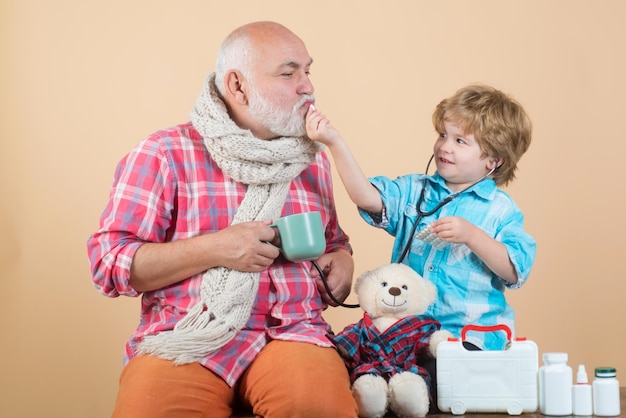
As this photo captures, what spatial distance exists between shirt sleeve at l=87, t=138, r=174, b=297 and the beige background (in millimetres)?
987

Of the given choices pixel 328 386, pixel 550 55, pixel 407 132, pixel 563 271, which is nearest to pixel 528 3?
pixel 550 55

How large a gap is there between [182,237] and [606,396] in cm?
94

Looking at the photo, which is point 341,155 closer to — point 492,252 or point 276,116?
point 276,116

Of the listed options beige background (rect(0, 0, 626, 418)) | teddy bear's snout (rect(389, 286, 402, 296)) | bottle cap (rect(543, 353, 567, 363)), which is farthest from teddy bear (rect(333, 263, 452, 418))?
beige background (rect(0, 0, 626, 418))

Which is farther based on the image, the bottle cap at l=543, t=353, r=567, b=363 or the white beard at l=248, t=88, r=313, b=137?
the white beard at l=248, t=88, r=313, b=137

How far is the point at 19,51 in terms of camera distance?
9.75ft

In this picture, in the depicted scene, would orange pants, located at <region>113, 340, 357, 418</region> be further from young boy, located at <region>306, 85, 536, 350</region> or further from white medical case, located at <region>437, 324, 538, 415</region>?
young boy, located at <region>306, 85, 536, 350</region>

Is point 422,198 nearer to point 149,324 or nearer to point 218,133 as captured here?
point 218,133

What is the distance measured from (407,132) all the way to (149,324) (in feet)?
4.44

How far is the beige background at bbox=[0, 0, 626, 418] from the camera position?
2.97m

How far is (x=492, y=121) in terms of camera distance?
2.21 metres

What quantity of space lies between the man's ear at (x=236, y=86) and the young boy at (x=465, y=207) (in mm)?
163

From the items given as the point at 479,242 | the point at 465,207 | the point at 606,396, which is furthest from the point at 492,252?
the point at 606,396

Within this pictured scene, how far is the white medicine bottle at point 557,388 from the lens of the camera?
6.28ft
